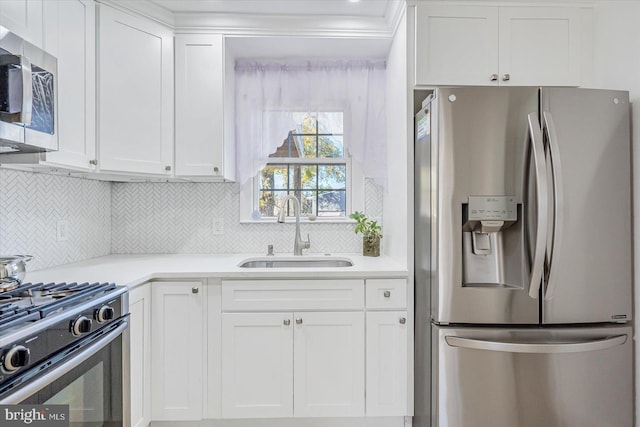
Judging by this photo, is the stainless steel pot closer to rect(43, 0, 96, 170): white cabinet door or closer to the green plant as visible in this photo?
rect(43, 0, 96, 170): white cabinet door

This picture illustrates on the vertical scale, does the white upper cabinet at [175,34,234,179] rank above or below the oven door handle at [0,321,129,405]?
above

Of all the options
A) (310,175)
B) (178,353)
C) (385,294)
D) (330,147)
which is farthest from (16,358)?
(330,147)

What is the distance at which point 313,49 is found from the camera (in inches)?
93.4

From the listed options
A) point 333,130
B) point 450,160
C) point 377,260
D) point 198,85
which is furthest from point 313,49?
point 377,260

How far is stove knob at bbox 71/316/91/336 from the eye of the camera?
1212 mm

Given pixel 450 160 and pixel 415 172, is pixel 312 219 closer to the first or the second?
pixel 415 172

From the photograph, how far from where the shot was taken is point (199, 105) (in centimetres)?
222

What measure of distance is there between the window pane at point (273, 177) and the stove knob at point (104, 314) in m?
1.45

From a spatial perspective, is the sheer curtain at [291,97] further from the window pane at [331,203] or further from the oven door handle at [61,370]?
the oven door handle at [61,370]

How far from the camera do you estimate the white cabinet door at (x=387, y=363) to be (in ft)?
6.21

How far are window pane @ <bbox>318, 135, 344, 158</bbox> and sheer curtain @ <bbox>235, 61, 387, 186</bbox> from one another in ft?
0.60

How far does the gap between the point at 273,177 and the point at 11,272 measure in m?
1.63

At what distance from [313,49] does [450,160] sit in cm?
127

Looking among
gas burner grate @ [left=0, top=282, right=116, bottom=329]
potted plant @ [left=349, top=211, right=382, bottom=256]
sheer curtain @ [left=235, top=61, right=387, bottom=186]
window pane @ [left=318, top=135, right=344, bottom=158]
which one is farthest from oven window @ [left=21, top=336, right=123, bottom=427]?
window pane @ [left=318, top=135, right=344, bottom=158]
